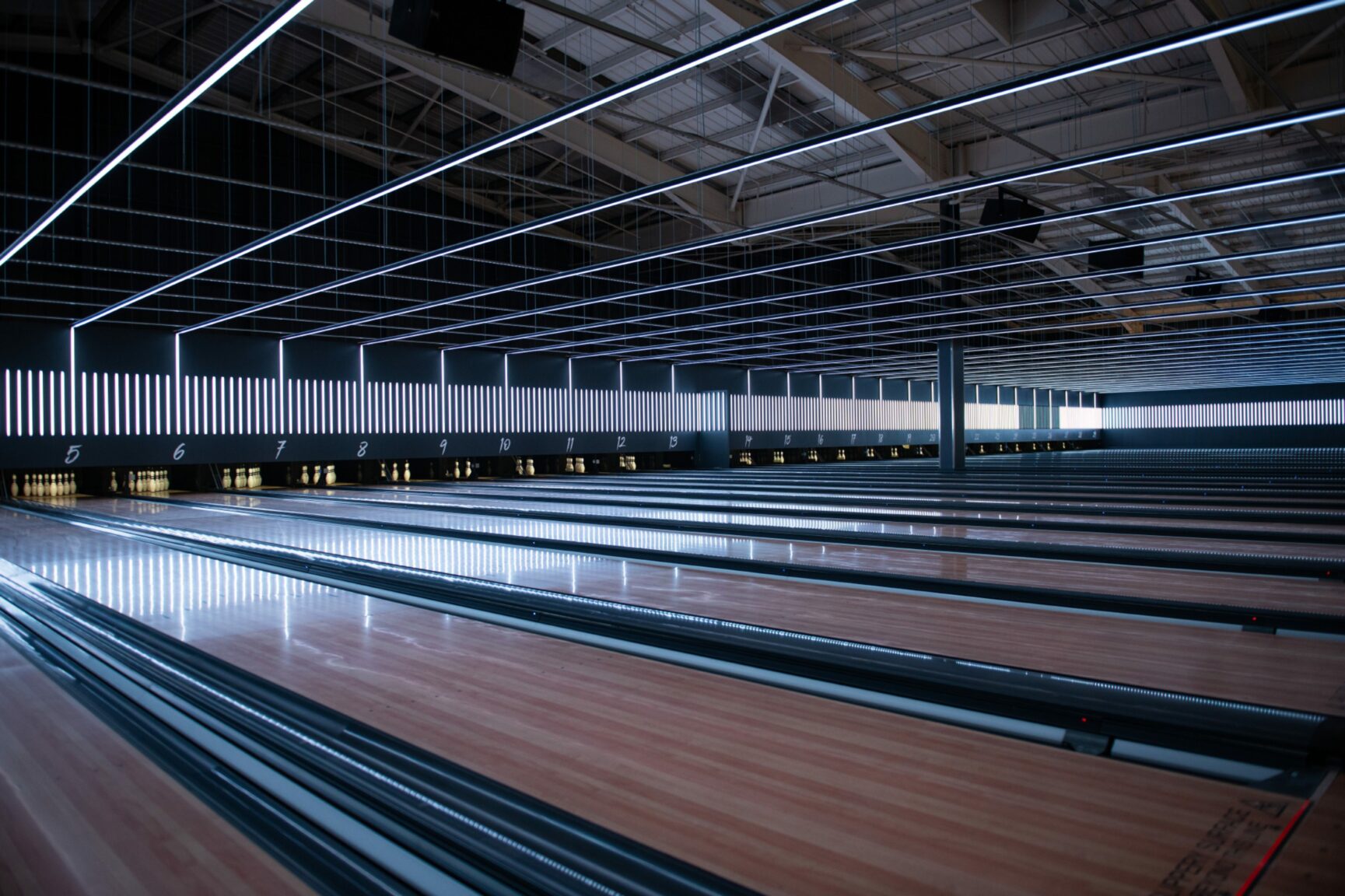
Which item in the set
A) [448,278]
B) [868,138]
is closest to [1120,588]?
[868,138]

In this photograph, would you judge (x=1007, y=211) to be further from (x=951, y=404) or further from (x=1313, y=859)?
(x=1313, y=859)

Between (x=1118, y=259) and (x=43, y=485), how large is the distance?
18.2 m

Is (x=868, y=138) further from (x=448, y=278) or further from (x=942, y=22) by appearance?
(x=448, y=278)

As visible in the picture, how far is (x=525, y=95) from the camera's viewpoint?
A: 1202 centimetres

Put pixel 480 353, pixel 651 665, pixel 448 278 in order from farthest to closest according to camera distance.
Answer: pixel 480 353
pixel 448 278
pixel 651 665

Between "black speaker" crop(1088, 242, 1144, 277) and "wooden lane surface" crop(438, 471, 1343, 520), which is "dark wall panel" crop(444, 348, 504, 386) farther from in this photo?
"black speaker" crop(1088, 242, 1144, 277)

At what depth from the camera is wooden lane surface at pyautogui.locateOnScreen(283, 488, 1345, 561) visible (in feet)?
24.8

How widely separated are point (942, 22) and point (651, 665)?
31.7 ft

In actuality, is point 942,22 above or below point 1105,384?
above

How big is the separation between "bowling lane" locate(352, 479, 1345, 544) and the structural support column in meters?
8.20

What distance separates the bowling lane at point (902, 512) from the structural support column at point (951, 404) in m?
8.20

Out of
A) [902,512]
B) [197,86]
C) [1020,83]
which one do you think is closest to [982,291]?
[902,512]

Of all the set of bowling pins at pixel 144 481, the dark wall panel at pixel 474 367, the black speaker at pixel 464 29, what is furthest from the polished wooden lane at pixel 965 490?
the black speaker at pixel 464 29

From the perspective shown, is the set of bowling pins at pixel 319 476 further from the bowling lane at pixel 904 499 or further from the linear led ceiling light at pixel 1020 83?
the linear led ceiling light at pixel 1020 83
